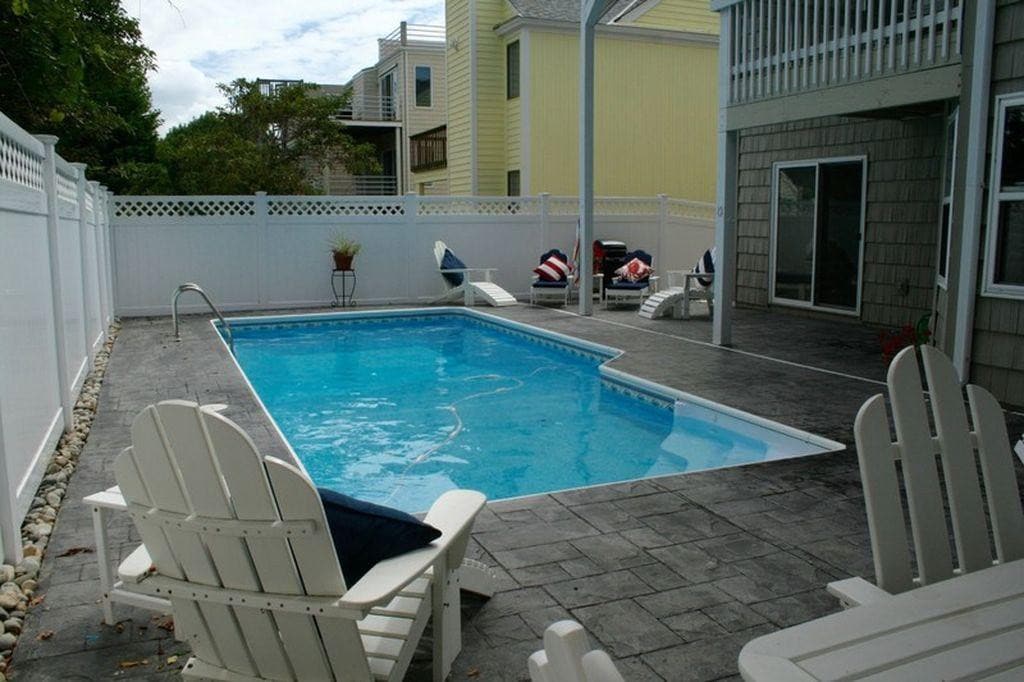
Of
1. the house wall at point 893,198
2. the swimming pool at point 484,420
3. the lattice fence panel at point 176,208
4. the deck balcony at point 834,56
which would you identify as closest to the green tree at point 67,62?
the lattice fence panel at point 176,208

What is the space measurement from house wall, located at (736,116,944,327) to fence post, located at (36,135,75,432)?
8323mm

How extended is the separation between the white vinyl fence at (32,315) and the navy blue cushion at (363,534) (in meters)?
1.78

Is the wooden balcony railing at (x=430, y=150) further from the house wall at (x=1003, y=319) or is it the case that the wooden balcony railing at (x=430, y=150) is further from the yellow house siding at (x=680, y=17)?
the house wall at (x=1003, y=319)

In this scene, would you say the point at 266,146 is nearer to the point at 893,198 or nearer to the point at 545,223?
the point at 545,223

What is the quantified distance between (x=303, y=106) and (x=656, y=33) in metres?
7.81

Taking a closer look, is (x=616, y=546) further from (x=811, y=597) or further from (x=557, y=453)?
(x=557, y=453)

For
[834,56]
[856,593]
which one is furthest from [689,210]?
[856,593]

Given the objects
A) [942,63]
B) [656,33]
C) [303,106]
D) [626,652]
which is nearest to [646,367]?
[942,63]

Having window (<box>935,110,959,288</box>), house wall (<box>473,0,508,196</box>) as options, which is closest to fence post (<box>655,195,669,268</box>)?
house wall (<box>473,0,508,196</box>)

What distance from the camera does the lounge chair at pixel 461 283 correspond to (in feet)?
42.4

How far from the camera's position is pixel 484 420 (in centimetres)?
709

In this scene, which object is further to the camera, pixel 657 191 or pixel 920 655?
pixel 657 191

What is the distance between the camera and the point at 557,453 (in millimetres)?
6184

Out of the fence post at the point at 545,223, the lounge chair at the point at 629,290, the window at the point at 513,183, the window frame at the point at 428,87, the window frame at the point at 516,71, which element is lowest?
the lounge chair at the point at 629,290
